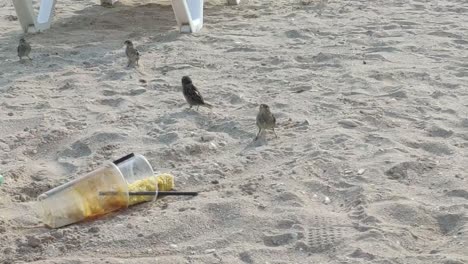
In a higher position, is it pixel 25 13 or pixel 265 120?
pixel 265 120

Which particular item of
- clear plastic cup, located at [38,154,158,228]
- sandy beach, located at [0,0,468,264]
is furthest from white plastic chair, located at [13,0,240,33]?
clear plastic cup, located at [38,154,158,228]

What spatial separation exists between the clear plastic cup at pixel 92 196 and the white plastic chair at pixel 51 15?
4.21 metres

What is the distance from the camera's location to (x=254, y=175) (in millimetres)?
5012

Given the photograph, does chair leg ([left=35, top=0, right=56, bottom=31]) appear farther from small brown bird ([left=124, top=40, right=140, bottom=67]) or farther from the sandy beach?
small brown bird ([left=124, top=40, right=140, bottom=67])

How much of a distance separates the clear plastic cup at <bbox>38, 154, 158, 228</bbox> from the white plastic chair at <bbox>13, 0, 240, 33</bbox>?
13.8ft

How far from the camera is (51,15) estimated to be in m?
9.40

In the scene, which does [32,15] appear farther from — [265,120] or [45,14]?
[265,120]

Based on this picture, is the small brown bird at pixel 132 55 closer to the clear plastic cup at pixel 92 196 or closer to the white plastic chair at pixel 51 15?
the white plastic chair at pixel 51 15

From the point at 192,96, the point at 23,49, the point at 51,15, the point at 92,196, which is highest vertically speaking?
the point at 92,196

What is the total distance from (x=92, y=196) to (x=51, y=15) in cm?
523

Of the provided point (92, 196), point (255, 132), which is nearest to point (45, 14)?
point (255, 132)

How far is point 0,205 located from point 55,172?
1.84 ft

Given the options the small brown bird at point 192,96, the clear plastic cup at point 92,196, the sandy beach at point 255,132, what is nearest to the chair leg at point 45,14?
the sandy beach at point 255,132

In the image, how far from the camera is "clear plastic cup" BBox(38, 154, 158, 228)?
4.47 metres
